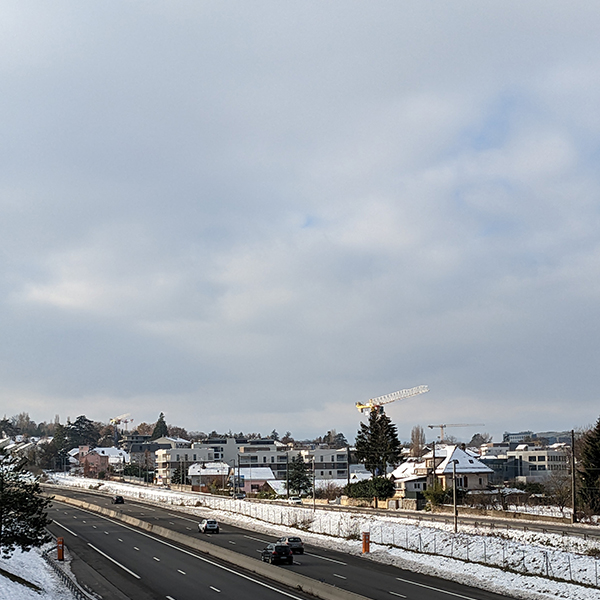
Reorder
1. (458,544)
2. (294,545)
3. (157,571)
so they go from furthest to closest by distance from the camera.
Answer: (294,545) → (458,544) → (157,571)

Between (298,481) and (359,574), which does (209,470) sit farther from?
(359,574)

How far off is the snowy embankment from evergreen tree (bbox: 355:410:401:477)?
131ft

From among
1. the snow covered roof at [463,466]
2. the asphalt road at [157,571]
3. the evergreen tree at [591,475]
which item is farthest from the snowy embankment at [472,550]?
the snow covered roof at [463,466]

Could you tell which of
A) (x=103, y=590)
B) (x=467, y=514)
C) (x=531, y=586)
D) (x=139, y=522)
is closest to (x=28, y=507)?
(x=103, y=590)

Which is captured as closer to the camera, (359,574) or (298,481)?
(359,574)

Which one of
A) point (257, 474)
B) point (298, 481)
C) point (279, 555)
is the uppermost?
point (279, 555)

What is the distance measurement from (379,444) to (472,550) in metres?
68.2

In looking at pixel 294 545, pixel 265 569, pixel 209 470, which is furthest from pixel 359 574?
pixel 209 470

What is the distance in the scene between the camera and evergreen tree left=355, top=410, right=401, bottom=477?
11794cm

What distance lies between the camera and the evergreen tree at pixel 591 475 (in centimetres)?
7481

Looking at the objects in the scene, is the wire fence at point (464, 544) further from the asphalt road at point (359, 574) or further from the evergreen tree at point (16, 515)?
the evergreen tree at point (16, 515)

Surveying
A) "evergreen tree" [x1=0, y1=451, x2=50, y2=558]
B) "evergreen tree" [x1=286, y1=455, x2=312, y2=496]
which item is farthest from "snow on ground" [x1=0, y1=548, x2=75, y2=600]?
"evergreen tree" [x1=286, y1=455, x2=312, y2=496]

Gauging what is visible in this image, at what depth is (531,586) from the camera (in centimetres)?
3988

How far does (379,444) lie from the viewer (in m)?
118
